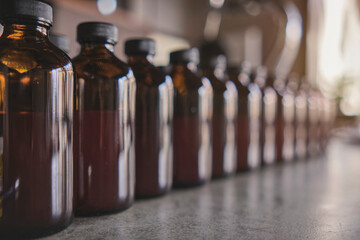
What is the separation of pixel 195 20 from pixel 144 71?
8.72ft

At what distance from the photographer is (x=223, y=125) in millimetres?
826

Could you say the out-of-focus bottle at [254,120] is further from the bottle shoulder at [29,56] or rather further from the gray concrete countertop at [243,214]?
the bottle shoulder at [29,56]

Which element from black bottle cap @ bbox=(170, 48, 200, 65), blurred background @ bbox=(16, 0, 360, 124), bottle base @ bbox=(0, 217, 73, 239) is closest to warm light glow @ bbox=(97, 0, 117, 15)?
blurred background @ bbox=(16, 0, 360, 124)

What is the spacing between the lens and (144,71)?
595 millimetres

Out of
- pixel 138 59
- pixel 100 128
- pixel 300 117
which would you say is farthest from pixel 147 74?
pixel 300 117

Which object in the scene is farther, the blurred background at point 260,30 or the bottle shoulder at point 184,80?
the blurred background at point 260,30

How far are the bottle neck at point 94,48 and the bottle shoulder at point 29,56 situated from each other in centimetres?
9

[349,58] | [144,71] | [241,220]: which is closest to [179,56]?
[144,71]

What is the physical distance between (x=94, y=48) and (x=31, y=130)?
0.17 metres

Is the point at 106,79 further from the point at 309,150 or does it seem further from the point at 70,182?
the point at 309,150

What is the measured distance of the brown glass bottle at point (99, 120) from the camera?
492 mm

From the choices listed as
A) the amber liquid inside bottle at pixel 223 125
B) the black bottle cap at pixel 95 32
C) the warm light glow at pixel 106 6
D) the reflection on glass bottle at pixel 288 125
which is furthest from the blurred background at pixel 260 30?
the black bottle cap at pixel 95 32

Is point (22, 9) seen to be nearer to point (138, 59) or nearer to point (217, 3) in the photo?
point (138, 59)

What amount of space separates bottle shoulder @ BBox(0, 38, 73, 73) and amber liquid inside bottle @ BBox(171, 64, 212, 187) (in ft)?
Answer: 1.00
